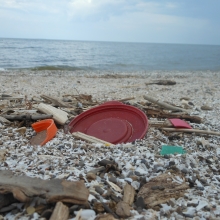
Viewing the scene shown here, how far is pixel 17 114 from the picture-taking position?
4.82m

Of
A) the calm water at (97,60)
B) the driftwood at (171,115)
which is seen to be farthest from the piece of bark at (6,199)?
the calm water at (97,60)

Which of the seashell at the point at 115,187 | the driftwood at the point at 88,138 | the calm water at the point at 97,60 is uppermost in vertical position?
the calm water at the point at 97,60

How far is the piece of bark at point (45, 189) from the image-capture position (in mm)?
2021

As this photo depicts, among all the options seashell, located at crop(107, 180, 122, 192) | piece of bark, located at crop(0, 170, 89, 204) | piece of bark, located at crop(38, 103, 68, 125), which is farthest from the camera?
piece of bark, located at crop(38, 103, 68, 125)

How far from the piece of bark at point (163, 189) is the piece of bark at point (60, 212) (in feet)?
2.53

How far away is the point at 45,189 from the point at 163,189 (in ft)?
3.82

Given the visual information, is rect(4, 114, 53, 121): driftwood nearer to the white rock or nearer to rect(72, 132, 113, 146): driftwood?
rect(72, 132, 113, 146): driftwood

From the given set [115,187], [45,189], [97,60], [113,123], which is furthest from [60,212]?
[97,60]

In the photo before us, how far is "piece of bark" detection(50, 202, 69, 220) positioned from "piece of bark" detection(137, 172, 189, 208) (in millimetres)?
770

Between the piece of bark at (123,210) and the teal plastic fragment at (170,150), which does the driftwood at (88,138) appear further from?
the piece of bark at (123,210)

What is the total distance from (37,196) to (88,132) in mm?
2231

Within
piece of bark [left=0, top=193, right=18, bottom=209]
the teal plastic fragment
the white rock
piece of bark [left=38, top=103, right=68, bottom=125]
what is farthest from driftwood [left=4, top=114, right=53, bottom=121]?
the white rock

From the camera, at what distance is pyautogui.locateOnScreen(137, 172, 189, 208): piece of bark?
2.31 m

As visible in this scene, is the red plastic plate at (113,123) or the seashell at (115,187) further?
the red plastic plate at (113,123)
